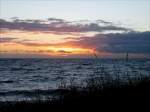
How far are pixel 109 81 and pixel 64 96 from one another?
77.8 inches

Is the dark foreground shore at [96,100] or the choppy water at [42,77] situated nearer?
the dark foreground shore at [96,100]

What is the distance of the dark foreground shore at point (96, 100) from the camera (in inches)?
379

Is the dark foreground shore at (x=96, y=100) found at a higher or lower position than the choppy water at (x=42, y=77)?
higher

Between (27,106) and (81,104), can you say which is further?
(27,106)

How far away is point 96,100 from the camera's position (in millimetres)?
10484

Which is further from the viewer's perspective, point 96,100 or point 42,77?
point 42,77

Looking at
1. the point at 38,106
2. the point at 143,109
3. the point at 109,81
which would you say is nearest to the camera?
the point at 143,109

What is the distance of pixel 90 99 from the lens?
10812 mm

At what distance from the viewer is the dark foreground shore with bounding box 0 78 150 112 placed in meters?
9.62

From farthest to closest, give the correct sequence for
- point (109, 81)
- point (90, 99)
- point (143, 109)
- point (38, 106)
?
1. point (109, 81)
2. point (38, 106)
3. point (90, 99)
4. point (143, 109)

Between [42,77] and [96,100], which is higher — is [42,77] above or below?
below

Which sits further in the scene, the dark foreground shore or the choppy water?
the choppy water

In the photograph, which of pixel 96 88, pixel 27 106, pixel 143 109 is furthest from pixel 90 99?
pixel 27 106

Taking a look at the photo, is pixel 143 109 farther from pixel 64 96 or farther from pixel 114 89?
pixel 64 96
